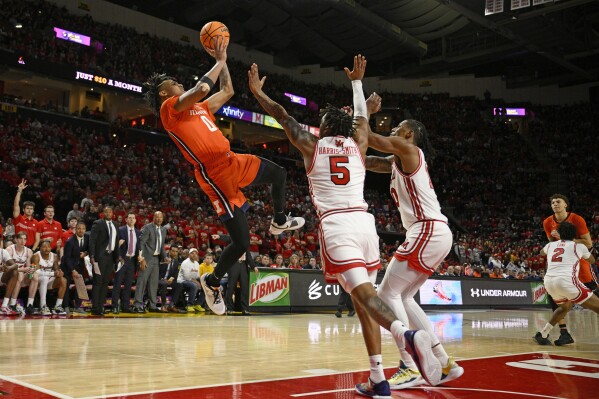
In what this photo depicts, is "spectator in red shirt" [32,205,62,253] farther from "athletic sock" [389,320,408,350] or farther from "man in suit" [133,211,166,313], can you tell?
"athletic sock" [389,320,408,350]

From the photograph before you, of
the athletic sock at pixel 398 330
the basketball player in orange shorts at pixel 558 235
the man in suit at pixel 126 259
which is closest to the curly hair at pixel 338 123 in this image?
the athletic sock at pixel 398 330

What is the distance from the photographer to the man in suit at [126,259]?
11.6 metres

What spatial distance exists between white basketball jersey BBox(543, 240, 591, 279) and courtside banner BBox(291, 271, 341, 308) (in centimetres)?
708

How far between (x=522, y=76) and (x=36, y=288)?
38.0 m

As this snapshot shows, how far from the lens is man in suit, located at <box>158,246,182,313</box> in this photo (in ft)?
42.6

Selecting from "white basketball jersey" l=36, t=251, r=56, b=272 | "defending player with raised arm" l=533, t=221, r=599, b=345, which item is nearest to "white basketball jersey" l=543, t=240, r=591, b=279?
"defending player with raised arm" l=533, t=221, r=599, b=345

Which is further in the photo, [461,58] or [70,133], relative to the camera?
[461,58]

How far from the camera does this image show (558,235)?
8414mm

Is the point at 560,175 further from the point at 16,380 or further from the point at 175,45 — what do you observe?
the point at 16,380

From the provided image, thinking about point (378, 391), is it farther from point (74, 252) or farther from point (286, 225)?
point (74, 252)

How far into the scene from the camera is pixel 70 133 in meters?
23.2

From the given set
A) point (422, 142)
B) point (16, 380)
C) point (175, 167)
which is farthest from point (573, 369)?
point (175, 167)

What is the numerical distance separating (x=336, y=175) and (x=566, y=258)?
5010 millimetres

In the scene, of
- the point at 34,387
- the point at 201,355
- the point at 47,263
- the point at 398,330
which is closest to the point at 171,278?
the point at 47,263
